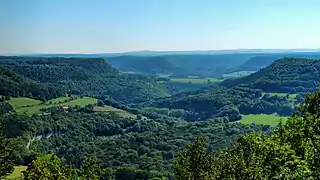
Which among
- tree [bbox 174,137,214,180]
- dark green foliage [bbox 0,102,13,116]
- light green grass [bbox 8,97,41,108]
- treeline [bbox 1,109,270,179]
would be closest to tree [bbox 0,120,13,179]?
tree [bbox 174,137,214,180]

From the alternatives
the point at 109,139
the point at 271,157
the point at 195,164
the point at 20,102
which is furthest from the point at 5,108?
the point at 271,157

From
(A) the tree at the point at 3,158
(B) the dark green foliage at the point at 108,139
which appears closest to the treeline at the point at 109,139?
(B) the dark green foliage at the point at 108,139

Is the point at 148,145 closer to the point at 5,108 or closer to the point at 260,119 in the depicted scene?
the point at 260,119

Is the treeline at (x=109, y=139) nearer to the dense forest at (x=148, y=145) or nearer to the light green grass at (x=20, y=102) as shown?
the dense forest at (x=148, y=145)

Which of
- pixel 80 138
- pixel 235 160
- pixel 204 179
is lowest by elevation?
pixel 80 138

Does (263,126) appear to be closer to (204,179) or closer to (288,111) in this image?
(288,111)

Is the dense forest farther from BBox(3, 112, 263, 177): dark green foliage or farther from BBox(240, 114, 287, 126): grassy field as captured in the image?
BBox(240, 114, 287, 126): grassy field

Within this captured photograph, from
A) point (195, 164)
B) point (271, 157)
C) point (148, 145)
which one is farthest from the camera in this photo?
point (148, 145)

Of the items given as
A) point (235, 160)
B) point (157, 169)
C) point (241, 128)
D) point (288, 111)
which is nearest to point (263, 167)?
point (235, 160)
